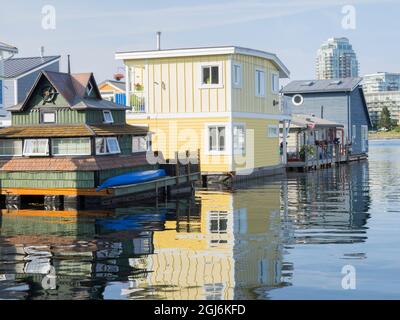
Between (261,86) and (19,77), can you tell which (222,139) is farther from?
(19,77)

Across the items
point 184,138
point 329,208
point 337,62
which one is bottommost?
point 329,208

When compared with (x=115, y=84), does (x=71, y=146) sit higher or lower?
lower

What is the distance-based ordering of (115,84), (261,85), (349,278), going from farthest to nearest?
(115,84), (261,85), (349,278)

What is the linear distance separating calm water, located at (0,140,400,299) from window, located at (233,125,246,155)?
408 inches

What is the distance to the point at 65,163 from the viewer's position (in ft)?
80.2

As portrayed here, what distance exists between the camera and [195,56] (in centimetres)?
3594

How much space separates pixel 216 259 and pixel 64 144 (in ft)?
41.2

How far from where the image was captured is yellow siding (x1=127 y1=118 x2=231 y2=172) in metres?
35.4

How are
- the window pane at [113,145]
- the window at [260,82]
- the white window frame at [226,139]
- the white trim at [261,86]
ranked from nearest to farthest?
the window pane at [113,145], the white window frame at [226,139], the white trim at [261,86], the window at [260,82]

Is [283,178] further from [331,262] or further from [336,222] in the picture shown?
[331,262]

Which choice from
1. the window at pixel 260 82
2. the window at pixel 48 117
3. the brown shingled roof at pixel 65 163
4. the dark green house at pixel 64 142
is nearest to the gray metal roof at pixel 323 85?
the window at pixel 260 82

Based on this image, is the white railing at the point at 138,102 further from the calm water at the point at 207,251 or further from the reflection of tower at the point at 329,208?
the calm water at the point at 207,251

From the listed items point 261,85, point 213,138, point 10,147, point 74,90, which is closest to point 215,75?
point 213,138

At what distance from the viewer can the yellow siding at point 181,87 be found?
3569 centimetres
